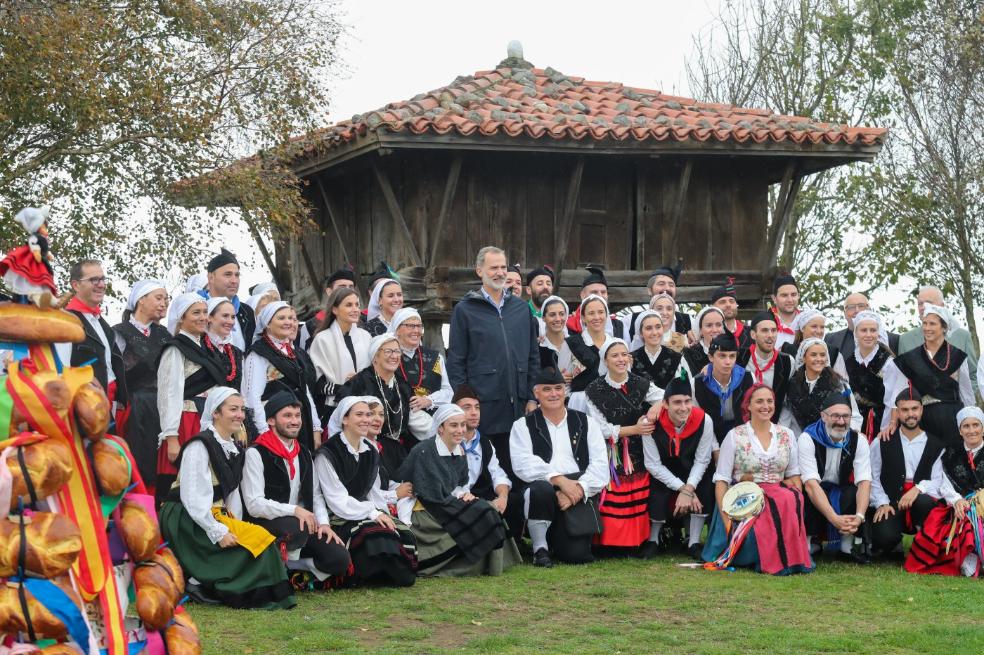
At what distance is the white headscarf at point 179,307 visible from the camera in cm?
785

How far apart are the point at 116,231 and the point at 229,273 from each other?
529cm

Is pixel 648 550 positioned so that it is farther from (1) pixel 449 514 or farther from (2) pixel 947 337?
(2) pixel 947 337

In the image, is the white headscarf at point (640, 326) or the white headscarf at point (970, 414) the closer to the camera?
the white headscarf at point (970, 414)

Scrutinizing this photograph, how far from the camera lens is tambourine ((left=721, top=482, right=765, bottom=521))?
28.4 feet

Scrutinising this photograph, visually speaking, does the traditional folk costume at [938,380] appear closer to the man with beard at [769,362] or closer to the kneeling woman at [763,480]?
the man with beard at [769,362]

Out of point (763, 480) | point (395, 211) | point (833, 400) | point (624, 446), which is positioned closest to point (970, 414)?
point (833, 400)

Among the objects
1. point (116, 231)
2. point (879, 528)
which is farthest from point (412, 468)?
point (116, 231)

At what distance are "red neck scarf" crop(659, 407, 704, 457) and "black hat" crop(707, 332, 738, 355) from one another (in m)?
0.48

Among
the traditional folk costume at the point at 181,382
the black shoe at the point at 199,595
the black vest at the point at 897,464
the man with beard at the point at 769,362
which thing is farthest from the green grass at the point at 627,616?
the man with beard at the point at 769,362

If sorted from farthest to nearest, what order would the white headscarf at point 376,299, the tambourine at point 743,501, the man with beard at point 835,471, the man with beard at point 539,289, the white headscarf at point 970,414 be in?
the man with beard at point 539,289 → the white headscarf at point 376,299 → the man with beard at point 835,471 → the white headscarf at point 970,414 → the tambourine at point 743,501

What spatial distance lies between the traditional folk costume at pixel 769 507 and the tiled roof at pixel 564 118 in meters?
5.91

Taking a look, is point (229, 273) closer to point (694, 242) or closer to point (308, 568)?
point (308, 568)

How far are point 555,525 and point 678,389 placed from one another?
129 cm

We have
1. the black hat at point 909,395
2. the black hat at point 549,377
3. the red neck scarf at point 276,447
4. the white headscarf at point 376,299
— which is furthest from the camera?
the white headscarf at point 376,299
